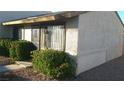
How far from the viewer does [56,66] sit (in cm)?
835

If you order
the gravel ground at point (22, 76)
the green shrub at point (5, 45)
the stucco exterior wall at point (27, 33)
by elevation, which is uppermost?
the stucco exterior wall at point (27, 33)

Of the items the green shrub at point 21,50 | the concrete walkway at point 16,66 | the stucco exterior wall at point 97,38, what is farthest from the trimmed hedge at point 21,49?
the stucco exterior wall at point 97,38

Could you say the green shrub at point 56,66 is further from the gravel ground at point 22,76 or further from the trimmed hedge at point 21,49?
the trimmed hedge at point 21,49

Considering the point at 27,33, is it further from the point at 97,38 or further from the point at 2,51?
the point at 97,38

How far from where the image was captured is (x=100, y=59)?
474 inches

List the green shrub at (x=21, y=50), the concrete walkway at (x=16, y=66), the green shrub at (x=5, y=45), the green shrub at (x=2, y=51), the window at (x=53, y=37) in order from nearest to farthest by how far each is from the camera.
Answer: the window at (x=53, y=37), the concrete walkway at (x=16, y=66), the green shrub at (x=21, y=50), the green shrub at (x=5, y=45), the green shrub at (x=2, y=51)

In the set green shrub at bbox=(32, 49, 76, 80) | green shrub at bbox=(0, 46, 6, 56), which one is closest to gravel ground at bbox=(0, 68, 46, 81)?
green shrub at bbox=(32, 49, 76, 80)

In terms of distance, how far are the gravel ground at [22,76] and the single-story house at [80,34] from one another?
1825mm

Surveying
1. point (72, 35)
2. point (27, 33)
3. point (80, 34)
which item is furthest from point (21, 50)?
point (80, 34)

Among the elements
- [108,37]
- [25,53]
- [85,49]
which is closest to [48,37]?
[25,53]

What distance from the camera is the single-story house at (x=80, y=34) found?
9.06 meters

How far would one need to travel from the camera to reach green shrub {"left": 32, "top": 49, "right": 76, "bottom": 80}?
8.16 meters

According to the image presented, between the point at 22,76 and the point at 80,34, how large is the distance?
316cm
